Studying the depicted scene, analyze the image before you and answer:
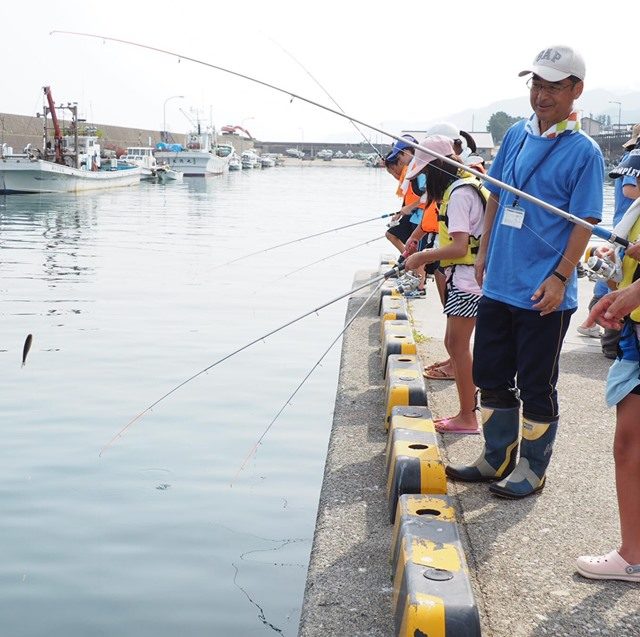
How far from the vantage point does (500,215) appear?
4.09 meters

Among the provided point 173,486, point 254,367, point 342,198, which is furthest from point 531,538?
point 342,198

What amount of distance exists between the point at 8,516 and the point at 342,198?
39.9 m

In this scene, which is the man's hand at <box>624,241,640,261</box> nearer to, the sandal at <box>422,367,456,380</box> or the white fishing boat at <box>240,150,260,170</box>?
the sandal at <box>422,367,456,380</box>

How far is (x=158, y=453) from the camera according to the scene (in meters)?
6.39

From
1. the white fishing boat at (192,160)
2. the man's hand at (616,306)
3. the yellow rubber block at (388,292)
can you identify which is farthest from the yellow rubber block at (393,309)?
the white fishing boat at (192,160)

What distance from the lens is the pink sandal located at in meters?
3.38

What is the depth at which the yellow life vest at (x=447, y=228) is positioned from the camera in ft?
16.1

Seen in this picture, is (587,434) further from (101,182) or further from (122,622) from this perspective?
(101,182)

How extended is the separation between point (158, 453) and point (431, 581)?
148 inches

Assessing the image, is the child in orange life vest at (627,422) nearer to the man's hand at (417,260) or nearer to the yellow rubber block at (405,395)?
the man's hand at (417,260)

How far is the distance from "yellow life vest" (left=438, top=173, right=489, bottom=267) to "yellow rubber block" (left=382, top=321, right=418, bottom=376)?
4.09 ft

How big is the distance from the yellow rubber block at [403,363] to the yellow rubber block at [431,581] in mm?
2186

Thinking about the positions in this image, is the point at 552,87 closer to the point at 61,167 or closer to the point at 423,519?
the point at 423,519

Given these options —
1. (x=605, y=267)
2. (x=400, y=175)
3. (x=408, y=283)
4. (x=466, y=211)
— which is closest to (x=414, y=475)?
(x=605, y=267)
